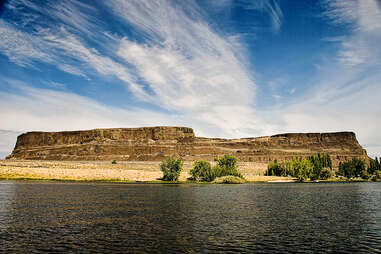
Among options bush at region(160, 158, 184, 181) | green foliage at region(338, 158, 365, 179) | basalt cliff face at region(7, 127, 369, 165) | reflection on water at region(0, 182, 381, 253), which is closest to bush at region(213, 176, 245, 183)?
bush at region(160, 158, 184, 181)

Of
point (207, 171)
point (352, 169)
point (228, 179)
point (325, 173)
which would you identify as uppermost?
point (352, 169)

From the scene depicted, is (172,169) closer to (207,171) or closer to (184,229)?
(207,171)

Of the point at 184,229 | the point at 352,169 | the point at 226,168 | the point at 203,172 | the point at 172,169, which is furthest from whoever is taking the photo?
the point at 352,169

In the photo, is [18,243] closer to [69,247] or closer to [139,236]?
[69,247]

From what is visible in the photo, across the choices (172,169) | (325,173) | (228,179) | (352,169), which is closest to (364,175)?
(352,169)

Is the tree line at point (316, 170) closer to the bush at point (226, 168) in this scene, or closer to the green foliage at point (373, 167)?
the green foliage at point (373, 167)

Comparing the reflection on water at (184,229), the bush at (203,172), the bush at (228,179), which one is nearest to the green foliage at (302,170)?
the bush at (228,179)

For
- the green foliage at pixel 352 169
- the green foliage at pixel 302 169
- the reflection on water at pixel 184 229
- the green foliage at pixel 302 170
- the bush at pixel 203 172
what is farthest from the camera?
the green foliage at pixel 352 169

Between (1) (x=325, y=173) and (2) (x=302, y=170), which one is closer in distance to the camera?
(2) (x=302, y=170)

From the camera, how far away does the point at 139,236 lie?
17.4 metres

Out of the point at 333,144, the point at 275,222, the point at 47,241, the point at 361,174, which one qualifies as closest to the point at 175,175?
the point at 275,222

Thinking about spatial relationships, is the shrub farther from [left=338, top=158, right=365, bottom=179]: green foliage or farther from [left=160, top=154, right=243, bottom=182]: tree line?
[left=160, top=154, right=243, bottom=182]: tree line

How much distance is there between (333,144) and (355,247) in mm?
201877

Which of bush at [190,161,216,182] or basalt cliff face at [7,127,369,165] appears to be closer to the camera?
bush at [190,161,216,182]
